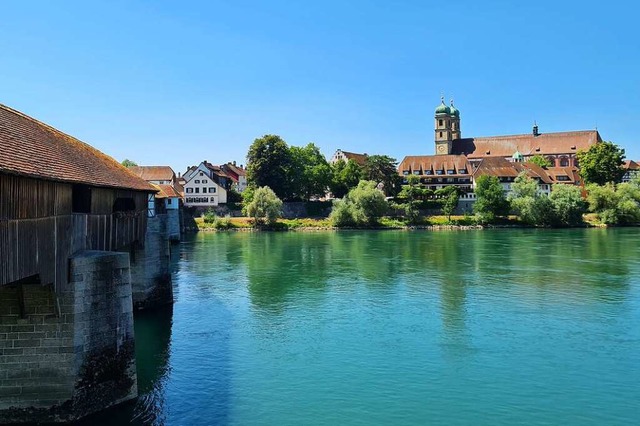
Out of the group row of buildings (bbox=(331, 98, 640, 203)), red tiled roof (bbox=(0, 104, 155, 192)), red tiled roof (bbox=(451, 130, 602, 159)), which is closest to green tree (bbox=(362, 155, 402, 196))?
row of buildings (bbox=(331, 98, 640, 203))

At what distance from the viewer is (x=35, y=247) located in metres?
11.8

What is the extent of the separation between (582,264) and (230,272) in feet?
87.3

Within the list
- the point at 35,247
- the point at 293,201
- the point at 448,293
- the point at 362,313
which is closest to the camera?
the point at 35,247

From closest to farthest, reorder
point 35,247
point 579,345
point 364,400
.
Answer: point 35,247 < point 364,400 < point 579,345

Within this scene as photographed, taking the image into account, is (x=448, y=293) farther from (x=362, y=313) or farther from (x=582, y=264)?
(x=582, y=264)

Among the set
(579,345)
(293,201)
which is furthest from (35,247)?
(293,201)

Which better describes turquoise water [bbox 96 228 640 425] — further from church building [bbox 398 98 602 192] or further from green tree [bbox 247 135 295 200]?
church building [bbox 398 98 602 192]

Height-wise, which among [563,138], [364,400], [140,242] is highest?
[563,138]

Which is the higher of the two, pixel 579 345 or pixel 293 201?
pixel 293 201

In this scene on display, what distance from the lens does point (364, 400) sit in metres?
15.7

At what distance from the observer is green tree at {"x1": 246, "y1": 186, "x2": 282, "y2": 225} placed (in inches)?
3381

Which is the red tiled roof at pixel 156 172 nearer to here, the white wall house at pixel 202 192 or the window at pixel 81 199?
the white wall house at pixel 202 192

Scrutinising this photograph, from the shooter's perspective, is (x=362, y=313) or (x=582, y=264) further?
(x=582, y=264)

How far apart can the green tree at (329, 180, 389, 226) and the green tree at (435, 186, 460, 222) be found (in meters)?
11.0
